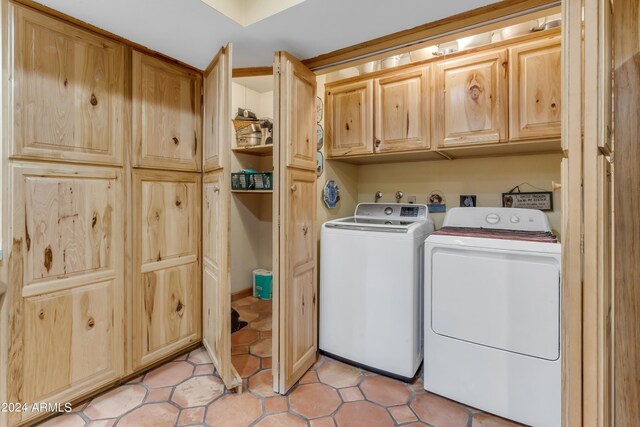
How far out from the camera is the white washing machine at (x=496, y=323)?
1476 mm

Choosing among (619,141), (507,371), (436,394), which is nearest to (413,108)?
(619,141)

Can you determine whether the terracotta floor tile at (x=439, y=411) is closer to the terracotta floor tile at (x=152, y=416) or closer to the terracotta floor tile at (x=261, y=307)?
the terracotta floor tile at (x=152, y=416)

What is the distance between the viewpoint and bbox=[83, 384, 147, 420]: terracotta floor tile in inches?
62.1

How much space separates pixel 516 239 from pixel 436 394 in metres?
1.03

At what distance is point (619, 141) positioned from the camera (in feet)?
3.51

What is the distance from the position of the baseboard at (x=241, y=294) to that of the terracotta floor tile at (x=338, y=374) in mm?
1450

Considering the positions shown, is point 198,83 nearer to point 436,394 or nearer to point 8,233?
point 8,233

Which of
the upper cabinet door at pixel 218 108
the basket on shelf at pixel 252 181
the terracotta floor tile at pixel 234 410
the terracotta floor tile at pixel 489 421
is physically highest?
the upper cabinet door at pixel 218 108

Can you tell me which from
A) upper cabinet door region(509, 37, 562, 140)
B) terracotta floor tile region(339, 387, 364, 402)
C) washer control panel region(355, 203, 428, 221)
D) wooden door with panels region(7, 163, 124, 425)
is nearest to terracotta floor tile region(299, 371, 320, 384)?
terracotta floor tile region(339, 387, 364, 402)

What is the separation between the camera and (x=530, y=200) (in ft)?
7.04

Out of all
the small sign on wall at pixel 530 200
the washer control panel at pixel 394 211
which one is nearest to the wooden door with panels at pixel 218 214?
the washer control panel at pixel 394 211

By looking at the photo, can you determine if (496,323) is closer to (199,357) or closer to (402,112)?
(402,112)

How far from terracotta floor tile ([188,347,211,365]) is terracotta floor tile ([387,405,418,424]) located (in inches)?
50.7

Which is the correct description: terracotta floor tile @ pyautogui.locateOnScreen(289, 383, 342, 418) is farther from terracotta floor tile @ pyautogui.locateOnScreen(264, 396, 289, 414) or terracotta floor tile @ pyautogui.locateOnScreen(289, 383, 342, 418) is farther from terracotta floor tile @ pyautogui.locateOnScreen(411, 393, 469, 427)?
terracotta floor tile @ pyautogui.locateOnScreen(411, 393, 469, 427)
